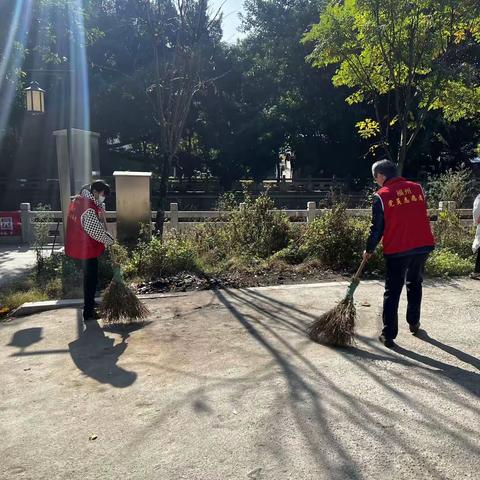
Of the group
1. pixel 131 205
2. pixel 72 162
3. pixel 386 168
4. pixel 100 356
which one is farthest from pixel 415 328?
pixel 72 162

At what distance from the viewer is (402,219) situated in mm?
4387

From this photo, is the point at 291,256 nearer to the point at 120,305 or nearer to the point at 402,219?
the point at 120,305

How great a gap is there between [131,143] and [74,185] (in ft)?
76.7

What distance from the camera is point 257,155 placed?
100 feet

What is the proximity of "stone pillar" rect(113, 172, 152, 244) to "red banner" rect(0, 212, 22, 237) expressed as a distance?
266 inches

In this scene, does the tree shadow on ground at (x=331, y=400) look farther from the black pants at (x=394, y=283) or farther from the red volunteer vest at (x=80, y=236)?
the red volunteer vest at (x=80, y=236)

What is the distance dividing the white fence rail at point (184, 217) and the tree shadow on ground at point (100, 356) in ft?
14.1

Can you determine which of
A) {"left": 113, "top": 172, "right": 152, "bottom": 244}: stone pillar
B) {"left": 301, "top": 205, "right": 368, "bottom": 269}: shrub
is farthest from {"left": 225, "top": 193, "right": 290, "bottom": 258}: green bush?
{"left": 113, "top": 172, "right": 152, "bottom": 244}: stone pillar

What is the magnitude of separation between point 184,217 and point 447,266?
6.80 metres

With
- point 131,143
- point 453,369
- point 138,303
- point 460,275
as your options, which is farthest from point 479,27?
point 131,143

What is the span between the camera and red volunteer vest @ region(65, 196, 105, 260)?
544 cm

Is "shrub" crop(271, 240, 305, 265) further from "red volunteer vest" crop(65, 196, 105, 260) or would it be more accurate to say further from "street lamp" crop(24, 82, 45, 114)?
"street lamp" crop(24, 82, 45, 114)

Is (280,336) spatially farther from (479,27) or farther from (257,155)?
(257,155)

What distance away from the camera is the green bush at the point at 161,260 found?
7.45 meters
